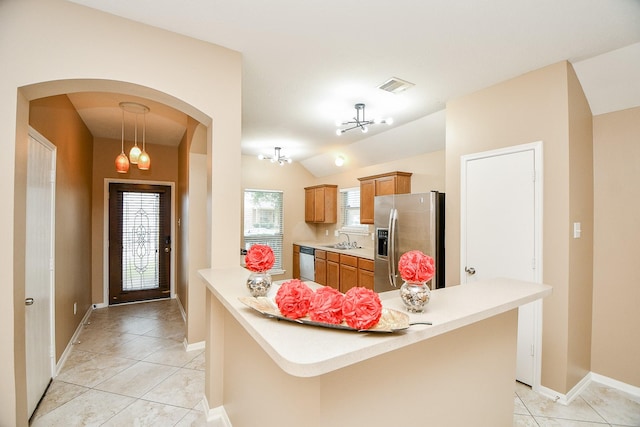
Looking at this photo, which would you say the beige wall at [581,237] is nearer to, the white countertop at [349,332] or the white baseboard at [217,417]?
the white countertop at [349,332]

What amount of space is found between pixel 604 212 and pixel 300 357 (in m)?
3.34

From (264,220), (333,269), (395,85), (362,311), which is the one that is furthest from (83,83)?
(264,220)

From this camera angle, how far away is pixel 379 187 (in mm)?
4898

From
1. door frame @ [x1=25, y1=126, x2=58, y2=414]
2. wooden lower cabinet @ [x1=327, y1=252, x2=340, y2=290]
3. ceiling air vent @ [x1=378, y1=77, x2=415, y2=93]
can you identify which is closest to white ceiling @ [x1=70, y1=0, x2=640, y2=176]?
ceiling air vent @ [x1=378, y1=77, x2=415, y2=93]

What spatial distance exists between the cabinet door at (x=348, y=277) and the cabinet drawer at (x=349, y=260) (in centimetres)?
5

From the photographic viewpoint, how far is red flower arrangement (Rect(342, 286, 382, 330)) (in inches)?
39.2

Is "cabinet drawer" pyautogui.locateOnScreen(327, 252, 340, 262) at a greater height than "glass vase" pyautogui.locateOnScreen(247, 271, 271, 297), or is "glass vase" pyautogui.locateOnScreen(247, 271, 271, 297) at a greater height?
"glass vase" pyautogui.locateOnScreen(247, 271, 271, 297)

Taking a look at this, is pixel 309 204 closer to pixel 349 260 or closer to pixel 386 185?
pixel 349 260

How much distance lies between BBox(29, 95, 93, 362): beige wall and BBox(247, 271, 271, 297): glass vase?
218 cm

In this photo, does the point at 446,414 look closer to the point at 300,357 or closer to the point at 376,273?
the point at 300,357

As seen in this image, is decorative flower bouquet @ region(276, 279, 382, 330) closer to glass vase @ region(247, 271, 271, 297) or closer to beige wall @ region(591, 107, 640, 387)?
glass vase @ region(247, 271, 271, 297)

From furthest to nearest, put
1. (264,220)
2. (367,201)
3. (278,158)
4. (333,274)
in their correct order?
(264,220) < (278,158) < (333,274) < (367,201)

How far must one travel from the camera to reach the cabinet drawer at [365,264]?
4.55 metres

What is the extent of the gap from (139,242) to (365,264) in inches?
159
